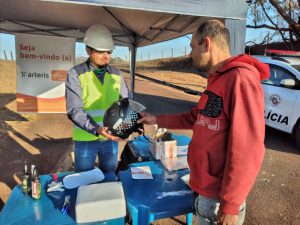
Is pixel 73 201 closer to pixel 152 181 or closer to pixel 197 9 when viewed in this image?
pixel 152 181

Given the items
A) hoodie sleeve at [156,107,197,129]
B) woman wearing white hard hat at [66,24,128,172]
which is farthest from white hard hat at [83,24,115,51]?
hoodie sleeve at [156,107,197,129]

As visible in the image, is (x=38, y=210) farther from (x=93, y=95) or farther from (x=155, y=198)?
(x=93, y=95)

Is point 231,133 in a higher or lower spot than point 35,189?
higher

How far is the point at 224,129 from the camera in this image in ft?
4.84

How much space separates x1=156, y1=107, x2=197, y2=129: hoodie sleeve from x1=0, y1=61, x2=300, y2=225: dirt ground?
1.42m

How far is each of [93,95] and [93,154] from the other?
0.61 meters

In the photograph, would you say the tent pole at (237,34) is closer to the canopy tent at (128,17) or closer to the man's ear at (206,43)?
the canopy tent at (128,17)

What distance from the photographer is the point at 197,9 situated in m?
2.46

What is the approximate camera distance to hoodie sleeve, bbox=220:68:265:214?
1.36 metres

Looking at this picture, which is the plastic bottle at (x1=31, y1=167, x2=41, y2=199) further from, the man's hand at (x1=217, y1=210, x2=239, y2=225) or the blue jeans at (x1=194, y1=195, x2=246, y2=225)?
the man's hand at (x1=217, y1=210, x2=239, y2=225)

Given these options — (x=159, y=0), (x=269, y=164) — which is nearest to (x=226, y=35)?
(x=159, y=0)

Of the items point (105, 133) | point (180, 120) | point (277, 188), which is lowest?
point (277, 188)

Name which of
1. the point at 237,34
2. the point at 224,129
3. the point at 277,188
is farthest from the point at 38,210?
the point at 277,188

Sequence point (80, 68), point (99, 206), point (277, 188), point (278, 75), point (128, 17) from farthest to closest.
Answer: point (278, 75) < point (128, 17) < point (277, 188) < point (80, 68) < point (99, 206)
